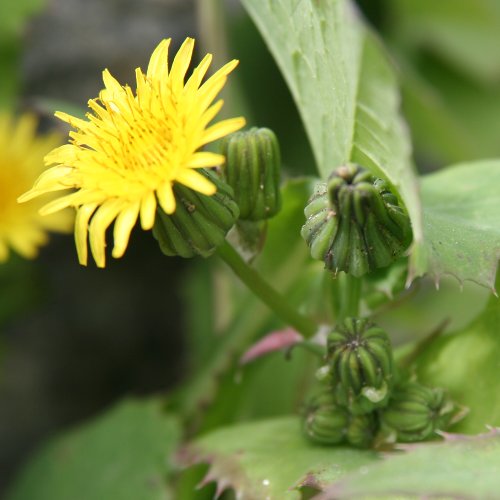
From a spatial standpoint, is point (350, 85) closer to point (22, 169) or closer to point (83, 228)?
point (83, 228)

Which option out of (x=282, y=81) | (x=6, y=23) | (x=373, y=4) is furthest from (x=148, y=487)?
(x=373, y=4)

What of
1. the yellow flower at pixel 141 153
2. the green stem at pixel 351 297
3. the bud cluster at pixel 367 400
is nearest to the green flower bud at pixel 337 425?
the bud cluster at pixel 367 400

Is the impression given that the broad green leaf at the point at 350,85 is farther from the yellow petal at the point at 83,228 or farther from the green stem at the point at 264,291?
the yellow petal at the point at 83,228

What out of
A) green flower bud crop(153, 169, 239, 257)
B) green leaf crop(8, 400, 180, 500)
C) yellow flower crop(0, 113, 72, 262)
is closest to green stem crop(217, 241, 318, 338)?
green flower bud crop(153, 169, 239, 257)

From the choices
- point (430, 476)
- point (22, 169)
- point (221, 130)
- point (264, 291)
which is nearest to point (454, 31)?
point (22, 169)

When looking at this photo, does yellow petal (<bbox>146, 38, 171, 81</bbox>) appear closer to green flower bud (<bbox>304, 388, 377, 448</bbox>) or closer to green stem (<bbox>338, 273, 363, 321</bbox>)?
green stem (<bbox>338, 273, 363, 321</bbox>)
